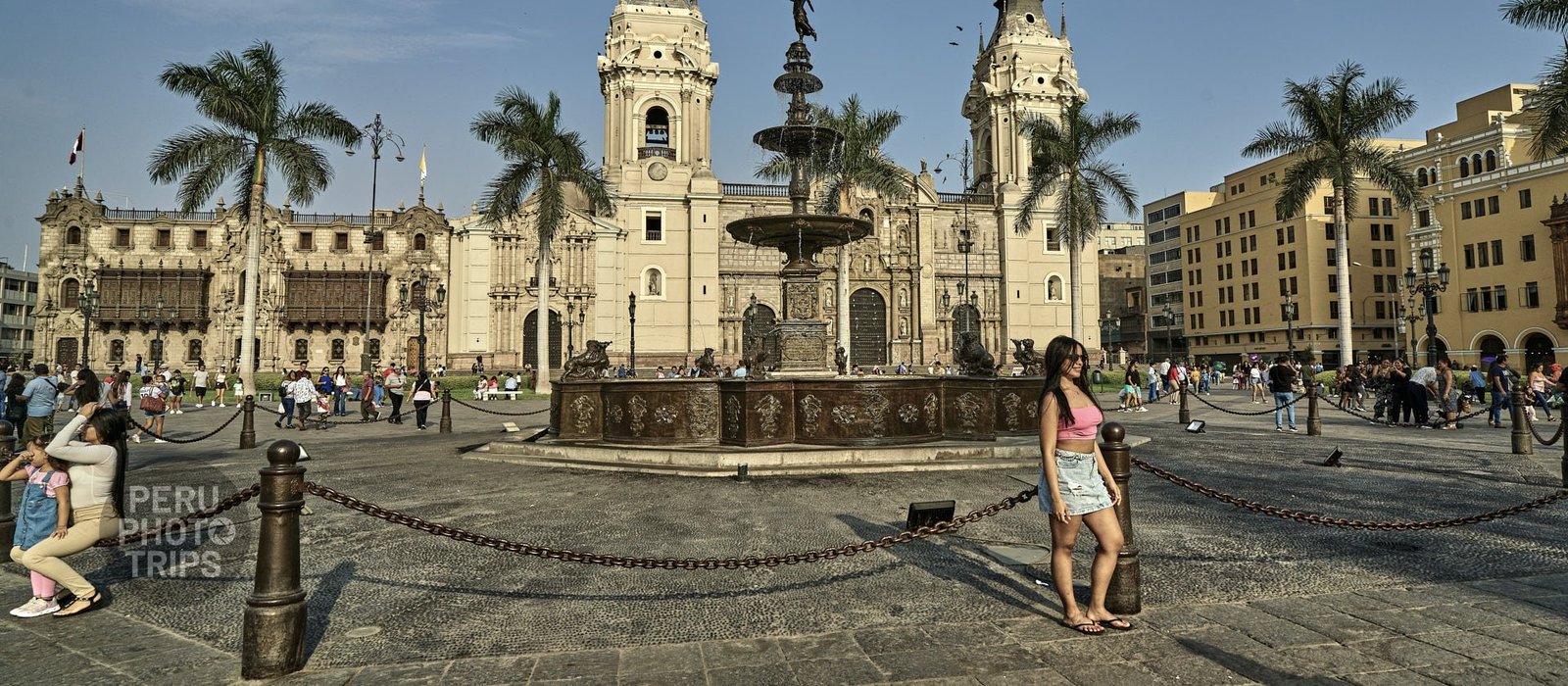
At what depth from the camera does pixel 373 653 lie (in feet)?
12.7

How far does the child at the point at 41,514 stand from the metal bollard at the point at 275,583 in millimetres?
1934

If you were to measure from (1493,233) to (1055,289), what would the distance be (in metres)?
23.3

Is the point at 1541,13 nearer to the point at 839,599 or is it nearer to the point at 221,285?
the point at 839,599

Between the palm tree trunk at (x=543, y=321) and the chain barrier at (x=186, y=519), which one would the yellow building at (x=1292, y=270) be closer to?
the palm tree trunk at (x=543, y=321)

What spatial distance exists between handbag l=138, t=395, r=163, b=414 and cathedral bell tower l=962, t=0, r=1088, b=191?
150ft

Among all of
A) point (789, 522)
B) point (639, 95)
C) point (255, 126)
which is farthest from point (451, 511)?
point (639, 95)

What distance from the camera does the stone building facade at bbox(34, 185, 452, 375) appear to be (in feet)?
155

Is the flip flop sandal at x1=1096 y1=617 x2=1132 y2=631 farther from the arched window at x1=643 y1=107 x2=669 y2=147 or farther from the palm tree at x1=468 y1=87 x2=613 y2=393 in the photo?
the arched window at x1=643 y1=107 x2=669 y2=147

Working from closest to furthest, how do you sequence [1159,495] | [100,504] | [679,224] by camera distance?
[100,504]
[1159,495]
[679,224]

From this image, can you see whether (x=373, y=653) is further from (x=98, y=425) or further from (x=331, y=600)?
(x=98, y=425)

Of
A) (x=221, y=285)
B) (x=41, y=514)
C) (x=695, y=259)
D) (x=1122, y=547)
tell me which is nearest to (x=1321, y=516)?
(x=1122, y=547)

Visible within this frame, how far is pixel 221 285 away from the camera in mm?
48219

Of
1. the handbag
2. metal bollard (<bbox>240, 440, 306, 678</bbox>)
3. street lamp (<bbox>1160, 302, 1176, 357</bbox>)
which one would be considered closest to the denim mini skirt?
metal bollard (<bbox>240, 440, 306, 678</bbox>)

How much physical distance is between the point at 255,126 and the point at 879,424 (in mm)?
24571
